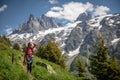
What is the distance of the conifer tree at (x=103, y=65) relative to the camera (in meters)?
51.7

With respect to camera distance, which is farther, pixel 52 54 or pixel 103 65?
pixel 52 54

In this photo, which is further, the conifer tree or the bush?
the bush

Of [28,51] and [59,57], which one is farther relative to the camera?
[59,57]

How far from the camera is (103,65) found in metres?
52.4

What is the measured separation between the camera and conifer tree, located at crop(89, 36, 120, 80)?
5172 cm

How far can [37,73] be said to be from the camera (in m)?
21.0

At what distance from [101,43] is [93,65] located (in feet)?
15.3

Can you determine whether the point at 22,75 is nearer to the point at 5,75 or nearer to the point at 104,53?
the point at 5,75

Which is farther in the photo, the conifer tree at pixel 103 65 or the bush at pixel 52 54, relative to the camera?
the bush at pixel 52 54

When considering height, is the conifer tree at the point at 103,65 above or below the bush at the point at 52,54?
below

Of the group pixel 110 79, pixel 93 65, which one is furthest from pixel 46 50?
pixel 110 79

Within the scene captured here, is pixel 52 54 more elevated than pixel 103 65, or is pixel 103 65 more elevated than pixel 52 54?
pixel 52 54

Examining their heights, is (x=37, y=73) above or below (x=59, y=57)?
below

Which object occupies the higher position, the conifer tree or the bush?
the bush
